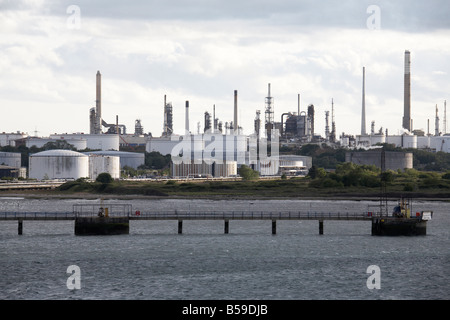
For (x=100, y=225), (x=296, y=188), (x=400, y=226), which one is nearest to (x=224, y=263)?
(x=100, y=225)

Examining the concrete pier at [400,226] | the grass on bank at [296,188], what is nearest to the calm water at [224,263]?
the concrete pier at [400,226]

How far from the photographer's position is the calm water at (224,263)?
207ft

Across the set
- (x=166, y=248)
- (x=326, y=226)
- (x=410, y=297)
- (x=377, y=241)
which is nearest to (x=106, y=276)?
(x=166, y=248)

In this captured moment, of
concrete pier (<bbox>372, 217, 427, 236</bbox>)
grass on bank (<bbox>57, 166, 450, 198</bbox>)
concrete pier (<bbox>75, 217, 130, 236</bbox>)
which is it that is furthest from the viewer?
grass on bank (<bbox>57, 166, 450, 198</bbox>)

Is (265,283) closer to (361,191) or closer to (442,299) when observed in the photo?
(442,299)

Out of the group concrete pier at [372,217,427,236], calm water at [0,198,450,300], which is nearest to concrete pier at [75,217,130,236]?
calm water at [0,198,450,300]

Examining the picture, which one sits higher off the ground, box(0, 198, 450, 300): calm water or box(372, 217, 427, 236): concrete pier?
box(372, 217, 427, 236): concrete pier

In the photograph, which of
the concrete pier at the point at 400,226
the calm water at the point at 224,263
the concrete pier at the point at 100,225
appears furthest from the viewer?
the concrete pier at the point at 400,226

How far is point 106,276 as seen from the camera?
68.6m

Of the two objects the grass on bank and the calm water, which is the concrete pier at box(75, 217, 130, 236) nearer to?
the calm water

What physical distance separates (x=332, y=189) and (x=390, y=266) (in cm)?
10783

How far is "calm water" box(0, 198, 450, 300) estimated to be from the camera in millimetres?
63219

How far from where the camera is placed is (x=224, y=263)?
7569 cm

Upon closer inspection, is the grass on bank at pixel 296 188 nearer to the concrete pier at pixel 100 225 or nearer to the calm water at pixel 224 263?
the calm water at pixel 224 263
